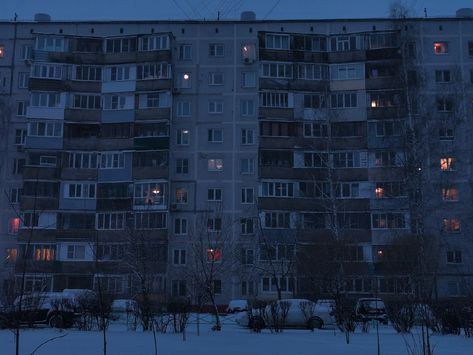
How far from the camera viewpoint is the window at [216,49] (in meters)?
49.9

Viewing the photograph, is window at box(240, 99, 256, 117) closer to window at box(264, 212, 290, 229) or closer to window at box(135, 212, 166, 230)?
window at box(264, 212, 290, 229)

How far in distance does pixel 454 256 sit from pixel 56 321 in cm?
3262

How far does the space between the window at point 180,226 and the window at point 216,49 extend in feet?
47.2

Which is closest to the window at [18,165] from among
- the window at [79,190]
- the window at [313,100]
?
the window at [79,190]

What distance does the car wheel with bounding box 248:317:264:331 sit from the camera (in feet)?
67.4

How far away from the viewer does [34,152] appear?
46.8 m

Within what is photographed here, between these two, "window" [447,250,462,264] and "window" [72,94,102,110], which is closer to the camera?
"window" [447,250,462,264]

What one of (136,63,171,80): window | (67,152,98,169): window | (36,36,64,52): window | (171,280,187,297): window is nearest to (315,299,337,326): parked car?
(171,280,187,297): window

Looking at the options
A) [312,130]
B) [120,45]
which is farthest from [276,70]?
[120,45]

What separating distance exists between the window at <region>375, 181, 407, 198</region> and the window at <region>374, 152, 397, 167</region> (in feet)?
5.22

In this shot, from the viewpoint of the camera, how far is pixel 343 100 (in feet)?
158

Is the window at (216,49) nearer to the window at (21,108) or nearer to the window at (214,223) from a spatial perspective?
Answer: the window at (214,223)

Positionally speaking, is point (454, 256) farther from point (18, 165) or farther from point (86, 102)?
point (18, 165)

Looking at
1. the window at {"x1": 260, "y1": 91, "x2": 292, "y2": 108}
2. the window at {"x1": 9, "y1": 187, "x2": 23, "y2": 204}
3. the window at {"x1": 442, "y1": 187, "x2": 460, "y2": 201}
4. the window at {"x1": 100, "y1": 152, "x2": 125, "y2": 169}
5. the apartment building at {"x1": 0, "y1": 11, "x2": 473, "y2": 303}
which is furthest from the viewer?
the window at {"x1": 260, "y1": 91, "x2": 292, "y2": 108}
